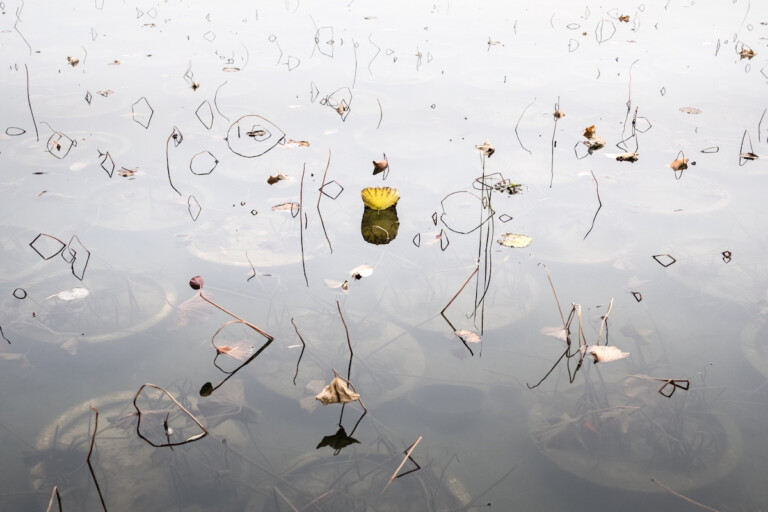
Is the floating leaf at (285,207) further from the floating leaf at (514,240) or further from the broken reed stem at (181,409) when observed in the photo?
the broken reed stem at (181,409)

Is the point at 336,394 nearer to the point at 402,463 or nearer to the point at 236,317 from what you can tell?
the point at 402,463

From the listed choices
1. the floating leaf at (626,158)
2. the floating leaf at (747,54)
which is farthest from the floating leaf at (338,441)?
the floating leaf at (747,54)

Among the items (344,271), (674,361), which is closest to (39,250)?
(344,271)

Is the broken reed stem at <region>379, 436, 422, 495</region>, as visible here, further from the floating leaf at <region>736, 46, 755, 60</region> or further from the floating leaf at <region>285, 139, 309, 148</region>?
the floating leaf at <region>736, 46, 755, 60</region>

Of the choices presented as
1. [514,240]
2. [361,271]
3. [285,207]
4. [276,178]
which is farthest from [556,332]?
[276,178]

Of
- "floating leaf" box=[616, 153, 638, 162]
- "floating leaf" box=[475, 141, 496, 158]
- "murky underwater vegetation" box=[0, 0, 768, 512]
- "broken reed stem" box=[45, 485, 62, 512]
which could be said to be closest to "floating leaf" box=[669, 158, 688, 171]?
"murky underwater vegetation" box=[0, 0, 768, 512]
